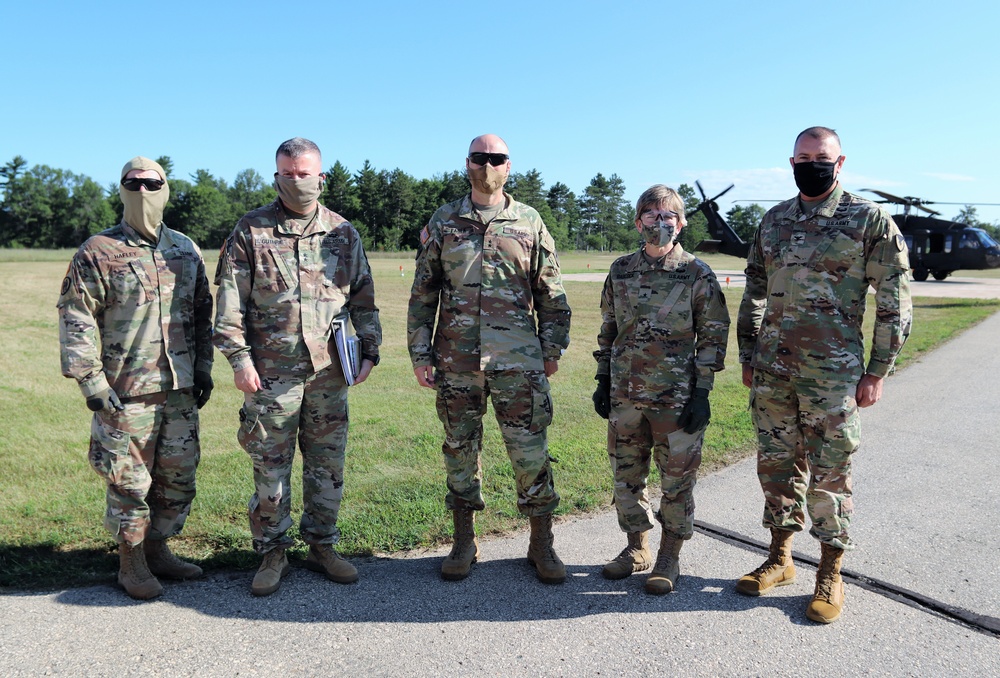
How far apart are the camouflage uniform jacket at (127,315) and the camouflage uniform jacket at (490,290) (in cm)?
126

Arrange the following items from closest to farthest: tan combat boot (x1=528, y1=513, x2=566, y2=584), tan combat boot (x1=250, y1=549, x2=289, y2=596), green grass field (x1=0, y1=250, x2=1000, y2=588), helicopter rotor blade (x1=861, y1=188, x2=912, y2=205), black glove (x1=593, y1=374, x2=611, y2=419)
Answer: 1. tan combat boot (x1=250, y1=549, x2=289, y2=596)
2. tan combat boot (x1=528, y1=513, x2=566, y2=584)
3. black glove (x1=593, y1=374, x2=611, y2=419)
4. green grass field (x1=0, y1=250, x2=1000, y2=588)
5. helicopter rotor blade (x1=861, y1=188, x2=912, y2=205)

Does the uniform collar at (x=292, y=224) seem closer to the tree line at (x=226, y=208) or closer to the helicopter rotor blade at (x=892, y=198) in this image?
the helicopter rotor blade at (x=892, y=198)

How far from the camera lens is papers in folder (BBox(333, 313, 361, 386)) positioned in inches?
150

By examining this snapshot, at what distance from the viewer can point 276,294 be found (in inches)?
147

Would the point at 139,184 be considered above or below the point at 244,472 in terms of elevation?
above

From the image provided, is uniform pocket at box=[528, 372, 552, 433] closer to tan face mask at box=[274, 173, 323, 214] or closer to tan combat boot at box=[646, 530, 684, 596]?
tan combat boot at box=[646, 530, 684, 596]

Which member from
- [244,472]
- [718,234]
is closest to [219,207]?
[718,234]

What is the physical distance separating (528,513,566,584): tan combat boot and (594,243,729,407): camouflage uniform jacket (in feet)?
2.83

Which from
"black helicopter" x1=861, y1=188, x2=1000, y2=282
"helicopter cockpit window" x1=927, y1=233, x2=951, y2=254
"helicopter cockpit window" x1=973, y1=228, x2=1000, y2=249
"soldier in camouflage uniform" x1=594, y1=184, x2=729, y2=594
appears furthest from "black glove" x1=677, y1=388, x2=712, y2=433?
"helicopter cockpit window" x1=973, y1=228, x2=1000, y2=249

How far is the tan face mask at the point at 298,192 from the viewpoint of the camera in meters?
3.71

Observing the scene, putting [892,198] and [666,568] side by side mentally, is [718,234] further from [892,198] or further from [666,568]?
[666,568]

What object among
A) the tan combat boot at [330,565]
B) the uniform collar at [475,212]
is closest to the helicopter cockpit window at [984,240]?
the uniform collar at [475,212]

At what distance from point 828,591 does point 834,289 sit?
4.98ft

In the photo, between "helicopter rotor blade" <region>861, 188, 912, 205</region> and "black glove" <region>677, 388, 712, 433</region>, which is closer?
"black glove" <region>677, 388, 712, 433</region>
